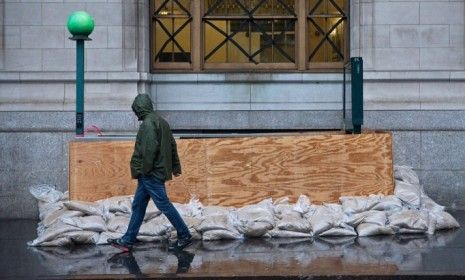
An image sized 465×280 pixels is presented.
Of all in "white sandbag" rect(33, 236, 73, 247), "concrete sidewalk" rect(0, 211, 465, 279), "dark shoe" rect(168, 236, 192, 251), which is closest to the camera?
"concrete sidewalk" rect(0, 211, 465, 279)

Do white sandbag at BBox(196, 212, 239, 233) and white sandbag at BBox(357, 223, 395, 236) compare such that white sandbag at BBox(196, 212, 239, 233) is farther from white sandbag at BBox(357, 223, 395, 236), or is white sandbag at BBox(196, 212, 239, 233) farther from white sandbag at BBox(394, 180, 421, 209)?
white sandbag at BBox(394, 180, 421, 209)

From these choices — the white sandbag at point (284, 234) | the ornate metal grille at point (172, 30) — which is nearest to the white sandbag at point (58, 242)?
the white sandbag at point (284, 234)

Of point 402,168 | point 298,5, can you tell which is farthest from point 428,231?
point 298,5

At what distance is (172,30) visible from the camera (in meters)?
15.8

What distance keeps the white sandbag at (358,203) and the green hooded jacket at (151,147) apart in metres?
2.57

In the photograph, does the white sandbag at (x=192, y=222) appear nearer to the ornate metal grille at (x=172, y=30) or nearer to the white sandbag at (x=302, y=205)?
the white sandbag at (x=302, y=205)

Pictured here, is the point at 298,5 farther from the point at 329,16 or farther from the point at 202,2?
the point at 202,2

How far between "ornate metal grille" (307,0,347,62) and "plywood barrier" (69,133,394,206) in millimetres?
3677

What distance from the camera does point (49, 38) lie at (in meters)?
14.9

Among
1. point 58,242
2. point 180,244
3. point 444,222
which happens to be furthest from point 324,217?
point 58,242

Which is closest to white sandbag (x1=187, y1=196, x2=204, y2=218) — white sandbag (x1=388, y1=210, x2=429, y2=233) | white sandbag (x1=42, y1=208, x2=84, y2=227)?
white sandbag (x1=42, y1=208, x2=84, y2=227)

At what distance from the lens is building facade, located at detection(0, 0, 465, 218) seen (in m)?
14.8

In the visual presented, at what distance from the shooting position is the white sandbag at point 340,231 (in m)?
11.9

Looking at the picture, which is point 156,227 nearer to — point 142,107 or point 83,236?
point 83,236
